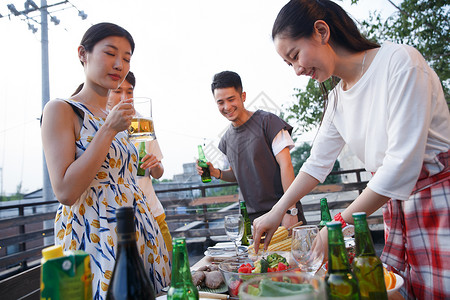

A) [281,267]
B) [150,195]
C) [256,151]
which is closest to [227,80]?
[256,151]

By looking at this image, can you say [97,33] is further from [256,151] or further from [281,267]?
[256,151]

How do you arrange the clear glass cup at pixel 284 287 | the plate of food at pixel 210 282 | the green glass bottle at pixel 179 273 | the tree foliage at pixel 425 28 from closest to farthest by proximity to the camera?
the clear glass cup at pixel 284 287
the green glass bottle at pixel 179 273
the plate of food at pixel 210 282
the tree foliage at pixel 425 28

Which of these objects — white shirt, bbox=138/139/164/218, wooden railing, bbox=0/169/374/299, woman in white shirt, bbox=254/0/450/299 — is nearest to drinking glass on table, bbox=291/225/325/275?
woman in white shirt, bbox=254/0/450/299

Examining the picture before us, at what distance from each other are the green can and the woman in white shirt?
1.92 feet

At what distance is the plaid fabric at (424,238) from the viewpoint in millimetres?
889

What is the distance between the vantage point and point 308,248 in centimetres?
81

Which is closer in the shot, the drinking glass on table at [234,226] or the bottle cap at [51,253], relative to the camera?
the bottle cap at [51,253]

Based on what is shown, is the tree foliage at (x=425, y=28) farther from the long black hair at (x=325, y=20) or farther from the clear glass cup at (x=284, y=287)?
the clear glass cup at (x=284, y=287)

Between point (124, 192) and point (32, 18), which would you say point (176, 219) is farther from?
point (124, 192)

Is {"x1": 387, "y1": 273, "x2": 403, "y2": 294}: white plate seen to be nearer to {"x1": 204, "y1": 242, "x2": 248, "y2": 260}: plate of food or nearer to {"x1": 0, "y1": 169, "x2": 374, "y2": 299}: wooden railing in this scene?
{"x1": 204, "y1": 242, "x2": 248, "y2": 260}: plate of food

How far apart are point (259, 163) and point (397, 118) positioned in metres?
1.41

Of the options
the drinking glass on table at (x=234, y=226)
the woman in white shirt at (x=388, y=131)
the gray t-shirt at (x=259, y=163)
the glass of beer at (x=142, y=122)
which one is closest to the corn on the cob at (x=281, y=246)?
the woman in white shirt at (x=388, y=131)

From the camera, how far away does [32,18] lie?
5.21m

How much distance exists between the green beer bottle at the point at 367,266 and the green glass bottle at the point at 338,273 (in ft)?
0.24
